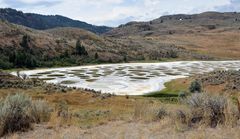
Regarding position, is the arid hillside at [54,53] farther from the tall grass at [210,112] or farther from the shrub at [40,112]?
the tall grass at [210,112]

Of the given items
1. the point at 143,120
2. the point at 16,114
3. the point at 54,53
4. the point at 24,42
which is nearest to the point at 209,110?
the point at 143,120

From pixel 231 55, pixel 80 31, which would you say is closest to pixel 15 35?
pixel 80 31

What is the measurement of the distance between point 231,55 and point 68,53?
66.0 meters

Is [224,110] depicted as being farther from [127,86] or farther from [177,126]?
[127,86]

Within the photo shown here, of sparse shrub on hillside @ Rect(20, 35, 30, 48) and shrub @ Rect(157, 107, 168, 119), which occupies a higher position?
sparse shrub on hillside @ Rect(20, 35, 30, 48)

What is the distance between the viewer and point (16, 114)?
52.4 ft

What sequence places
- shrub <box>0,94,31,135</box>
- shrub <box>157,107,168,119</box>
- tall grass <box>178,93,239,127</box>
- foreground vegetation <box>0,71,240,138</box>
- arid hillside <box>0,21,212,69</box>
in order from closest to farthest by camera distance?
foreground vegetation <box>0,71,240,138</box> → tall grass <box>178,93,239,127</box> → shrub <box>0,94,31,135</box> → shrub <box>157,107,168,119</box> → arid hillside <box>0,21,212,69</box>

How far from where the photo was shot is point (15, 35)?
120688 mm

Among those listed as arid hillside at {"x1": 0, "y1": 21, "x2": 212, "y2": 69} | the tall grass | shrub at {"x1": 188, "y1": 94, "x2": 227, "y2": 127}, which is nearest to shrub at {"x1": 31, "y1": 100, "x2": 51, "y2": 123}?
the tall grass

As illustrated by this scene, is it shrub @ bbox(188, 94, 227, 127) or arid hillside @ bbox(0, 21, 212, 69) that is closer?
shrub @ bbox(188, 94, 227, 127)

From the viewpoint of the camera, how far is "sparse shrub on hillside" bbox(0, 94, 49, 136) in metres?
15.6

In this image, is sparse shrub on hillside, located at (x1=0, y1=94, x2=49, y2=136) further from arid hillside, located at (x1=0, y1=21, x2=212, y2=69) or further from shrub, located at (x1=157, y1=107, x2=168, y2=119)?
arid hillside, located at (x1=0, y1=21, x2=212, y2=69)

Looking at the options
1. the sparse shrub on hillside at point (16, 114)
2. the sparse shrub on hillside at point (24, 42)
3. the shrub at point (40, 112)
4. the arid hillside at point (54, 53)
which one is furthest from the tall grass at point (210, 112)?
the sparse shrub on hillside at point (24, 42)

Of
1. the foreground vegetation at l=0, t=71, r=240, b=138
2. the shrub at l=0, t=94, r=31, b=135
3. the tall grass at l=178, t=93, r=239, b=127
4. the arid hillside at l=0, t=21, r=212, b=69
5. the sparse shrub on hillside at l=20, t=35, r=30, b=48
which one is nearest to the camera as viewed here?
the foreground vegetation at l=0, t=71, r=240, b=138
